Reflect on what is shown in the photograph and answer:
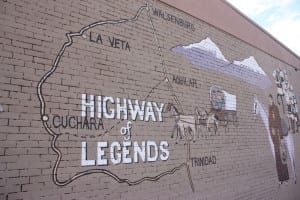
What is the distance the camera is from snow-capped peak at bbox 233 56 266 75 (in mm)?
9042

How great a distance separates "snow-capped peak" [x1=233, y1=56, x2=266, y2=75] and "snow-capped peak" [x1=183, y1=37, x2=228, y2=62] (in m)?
0.87

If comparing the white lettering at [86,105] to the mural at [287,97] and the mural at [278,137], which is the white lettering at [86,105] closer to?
the mural at [278,137]

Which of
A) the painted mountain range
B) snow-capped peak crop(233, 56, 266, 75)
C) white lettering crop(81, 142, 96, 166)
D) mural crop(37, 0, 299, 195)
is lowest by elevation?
white lettering crop(81, 142, 96, 166)

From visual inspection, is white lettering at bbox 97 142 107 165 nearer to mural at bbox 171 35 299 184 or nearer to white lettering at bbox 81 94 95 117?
white lettering at bbox 81 94 95 117

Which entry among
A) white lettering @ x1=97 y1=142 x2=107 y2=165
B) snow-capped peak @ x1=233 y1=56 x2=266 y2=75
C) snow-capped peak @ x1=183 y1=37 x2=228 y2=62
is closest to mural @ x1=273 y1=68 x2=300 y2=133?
snow-capped peak @ x1=233 y1=56 x2=266 y2=75

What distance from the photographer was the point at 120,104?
5.16 m

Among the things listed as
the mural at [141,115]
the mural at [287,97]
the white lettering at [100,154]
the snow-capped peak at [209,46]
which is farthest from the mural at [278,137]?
the white lettering at [100,154]

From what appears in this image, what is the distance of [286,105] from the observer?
1168 cm

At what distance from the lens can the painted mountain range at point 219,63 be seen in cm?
698

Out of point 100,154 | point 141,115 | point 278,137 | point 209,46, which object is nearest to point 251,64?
point 209,46

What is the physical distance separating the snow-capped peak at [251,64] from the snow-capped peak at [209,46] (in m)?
0.87

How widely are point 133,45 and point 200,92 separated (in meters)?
1.99

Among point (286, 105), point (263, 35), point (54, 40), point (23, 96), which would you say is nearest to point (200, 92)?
point (54, 40)

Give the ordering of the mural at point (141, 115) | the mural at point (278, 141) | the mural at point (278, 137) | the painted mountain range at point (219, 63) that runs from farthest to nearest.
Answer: the mural at point (278, 141) → the mural at point (278, 137) → the painted mountain range at point (219, 63) → the mural at point (141, 115)
